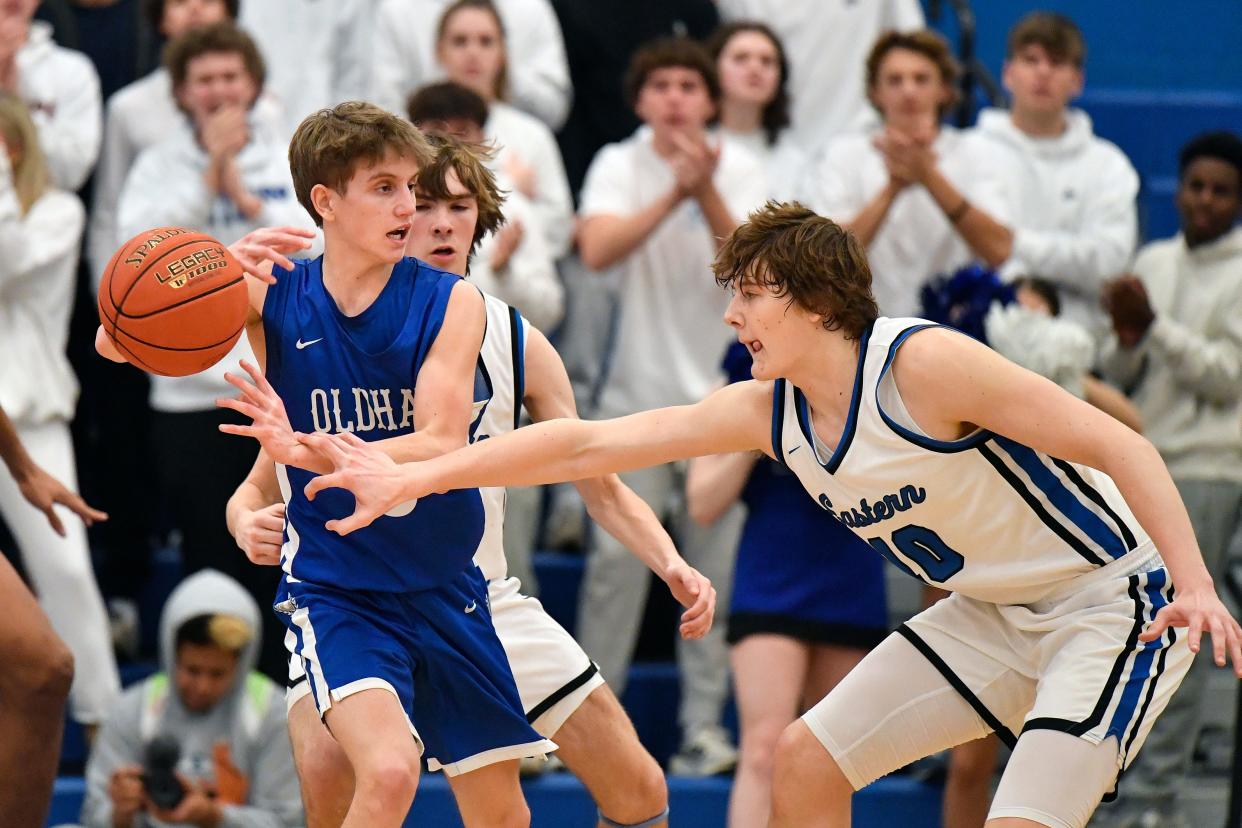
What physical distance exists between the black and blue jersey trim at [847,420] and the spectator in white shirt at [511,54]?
3732mm

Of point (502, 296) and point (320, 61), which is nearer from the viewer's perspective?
point (502, 296)

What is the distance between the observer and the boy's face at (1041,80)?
7.44m

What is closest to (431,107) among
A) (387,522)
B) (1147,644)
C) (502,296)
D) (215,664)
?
(502,296)

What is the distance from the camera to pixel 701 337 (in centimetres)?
704

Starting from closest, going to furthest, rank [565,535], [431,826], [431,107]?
1. [431,107]
2. [431,826]
3. [565,535]

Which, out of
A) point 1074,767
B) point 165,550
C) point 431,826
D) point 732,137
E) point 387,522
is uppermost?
point 732,137

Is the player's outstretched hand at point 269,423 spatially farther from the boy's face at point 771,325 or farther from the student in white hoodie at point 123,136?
the student in white hoodie at point 123,136

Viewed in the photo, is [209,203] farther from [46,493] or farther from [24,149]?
[46,493]

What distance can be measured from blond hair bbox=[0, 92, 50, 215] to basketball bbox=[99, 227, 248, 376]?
9.17 ft

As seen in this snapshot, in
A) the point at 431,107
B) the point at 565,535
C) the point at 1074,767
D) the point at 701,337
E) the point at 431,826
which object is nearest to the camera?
the point at 1074,767

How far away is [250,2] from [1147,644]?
17.0ft

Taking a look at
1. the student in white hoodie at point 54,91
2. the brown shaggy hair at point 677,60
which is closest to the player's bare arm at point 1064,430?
the brown shaggy hair at point 677,60

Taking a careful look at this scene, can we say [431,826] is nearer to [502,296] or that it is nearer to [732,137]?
[502,296]

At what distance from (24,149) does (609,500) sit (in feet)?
10.6
